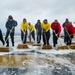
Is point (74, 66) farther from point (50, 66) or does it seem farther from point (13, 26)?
point (13, 26)

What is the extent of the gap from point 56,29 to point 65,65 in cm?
889

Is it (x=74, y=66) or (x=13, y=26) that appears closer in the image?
(x=74, y=66)

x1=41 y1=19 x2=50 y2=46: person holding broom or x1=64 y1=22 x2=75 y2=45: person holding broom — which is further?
x1=64 y1=22 x2=75 y2=45: person holding broom

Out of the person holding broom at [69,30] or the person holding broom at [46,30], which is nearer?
the person holding broom at [46,30]

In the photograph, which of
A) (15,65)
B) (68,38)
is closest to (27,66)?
(15,65)

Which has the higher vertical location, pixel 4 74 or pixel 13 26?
pixel 13 26

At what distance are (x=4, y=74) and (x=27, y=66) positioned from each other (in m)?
1.56

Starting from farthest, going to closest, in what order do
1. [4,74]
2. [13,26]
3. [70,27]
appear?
1. [70,27]
2. [13,26]
3. [4,74]

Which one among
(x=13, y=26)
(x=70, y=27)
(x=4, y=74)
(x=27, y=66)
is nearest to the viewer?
(x=4, y=74)

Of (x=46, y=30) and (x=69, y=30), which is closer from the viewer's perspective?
(x=46, y=30)

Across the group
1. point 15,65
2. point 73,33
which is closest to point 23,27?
point 73,33

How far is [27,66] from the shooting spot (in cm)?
980

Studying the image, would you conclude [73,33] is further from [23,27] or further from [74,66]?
[74,66]

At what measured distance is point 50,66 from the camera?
987 centimetres
